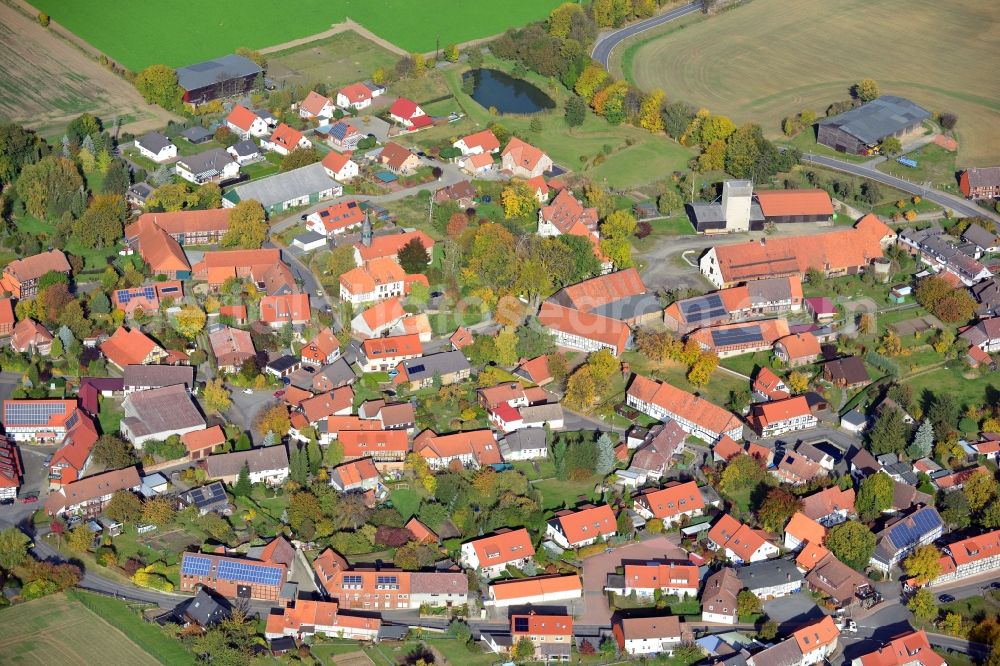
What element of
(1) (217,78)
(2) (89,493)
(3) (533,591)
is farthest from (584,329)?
(1) (217,78)

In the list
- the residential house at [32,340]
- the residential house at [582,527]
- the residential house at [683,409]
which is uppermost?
the residential house at [32,340]

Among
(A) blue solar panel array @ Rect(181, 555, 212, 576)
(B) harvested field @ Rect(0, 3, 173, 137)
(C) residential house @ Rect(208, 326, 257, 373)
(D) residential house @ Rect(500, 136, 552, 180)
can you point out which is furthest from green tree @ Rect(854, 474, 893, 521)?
(B) harvested field @ Rect(0, 3, 173, 137)

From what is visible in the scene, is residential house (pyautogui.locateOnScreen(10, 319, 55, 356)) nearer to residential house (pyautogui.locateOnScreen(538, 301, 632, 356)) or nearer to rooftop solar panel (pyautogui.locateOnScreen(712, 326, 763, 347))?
residential house (pyautogui.locateOnScreen(538, 301, 632, 356))

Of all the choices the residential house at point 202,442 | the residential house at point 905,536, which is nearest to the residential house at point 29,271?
the residential house at point 202,442

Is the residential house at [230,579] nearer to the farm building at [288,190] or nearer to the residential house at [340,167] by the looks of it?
the farm building at [288,190]

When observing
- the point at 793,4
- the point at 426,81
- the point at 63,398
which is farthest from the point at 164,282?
the point at 793,4

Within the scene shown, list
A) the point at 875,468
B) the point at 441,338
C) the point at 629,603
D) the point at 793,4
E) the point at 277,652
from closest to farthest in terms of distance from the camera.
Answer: the point at 277,652 < the point at 629,603 < the point at 875,468 < the point at 441,338 < the point at 793,4

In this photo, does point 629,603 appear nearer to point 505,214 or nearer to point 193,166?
point 505,214

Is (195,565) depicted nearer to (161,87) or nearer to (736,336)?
(736,336)
